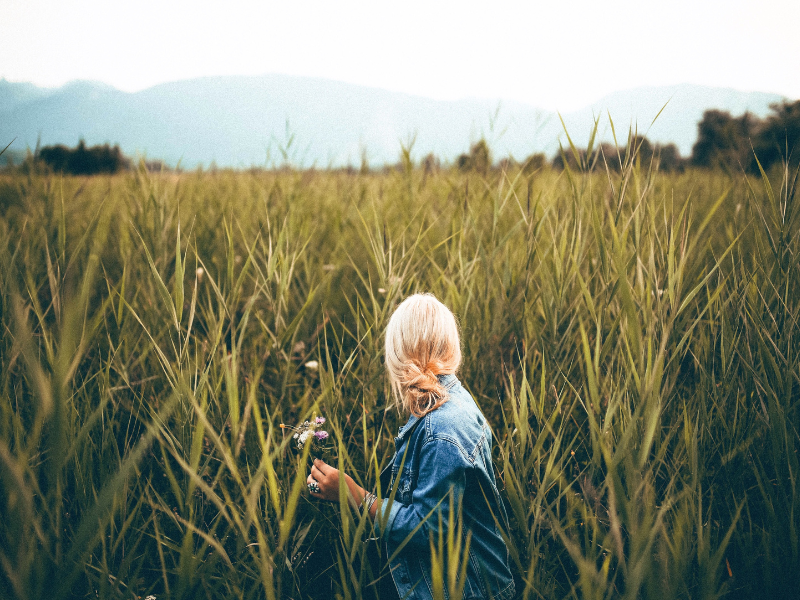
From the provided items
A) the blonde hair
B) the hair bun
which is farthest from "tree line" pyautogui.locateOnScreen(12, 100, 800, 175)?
the hair bun

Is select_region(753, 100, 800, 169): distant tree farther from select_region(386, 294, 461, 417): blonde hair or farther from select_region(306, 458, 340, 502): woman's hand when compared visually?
select_region(306, 458, 340, 502): woman's hand

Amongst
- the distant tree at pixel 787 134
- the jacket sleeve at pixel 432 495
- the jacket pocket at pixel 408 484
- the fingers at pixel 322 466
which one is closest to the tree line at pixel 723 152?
the distant tree at pixel 787 134

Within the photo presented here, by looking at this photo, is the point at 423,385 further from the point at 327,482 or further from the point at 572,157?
A: the point at 572,157

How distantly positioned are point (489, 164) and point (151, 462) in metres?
2.01

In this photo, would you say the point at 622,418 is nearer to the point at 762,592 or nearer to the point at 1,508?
the point at 762,592

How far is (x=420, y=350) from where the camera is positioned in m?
1.01

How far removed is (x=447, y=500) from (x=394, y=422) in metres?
0.43

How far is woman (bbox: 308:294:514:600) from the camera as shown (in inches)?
35.0

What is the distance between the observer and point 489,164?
226 centimetres

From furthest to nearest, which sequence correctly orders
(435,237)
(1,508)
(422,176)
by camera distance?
(422,176), (435,237), (1,508)

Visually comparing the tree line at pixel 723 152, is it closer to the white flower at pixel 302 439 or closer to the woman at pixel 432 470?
the woman at pixel 432 470

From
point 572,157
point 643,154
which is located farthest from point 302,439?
point 572,157

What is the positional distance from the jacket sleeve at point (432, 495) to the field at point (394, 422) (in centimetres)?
7

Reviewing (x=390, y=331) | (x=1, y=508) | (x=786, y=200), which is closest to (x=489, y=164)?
(x=786, y=200)
